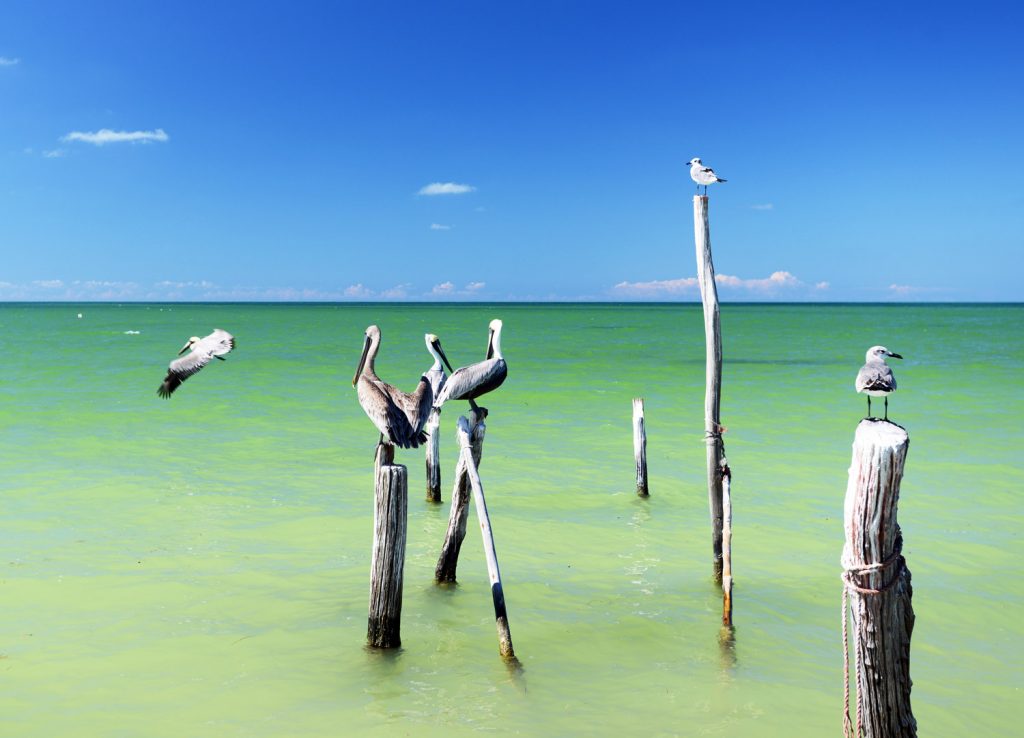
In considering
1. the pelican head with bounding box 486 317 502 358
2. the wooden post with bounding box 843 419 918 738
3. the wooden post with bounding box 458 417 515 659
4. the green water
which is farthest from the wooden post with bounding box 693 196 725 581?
the wooden post with bounding box 843 419 918 738

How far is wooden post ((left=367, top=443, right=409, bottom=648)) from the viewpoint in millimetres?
6176

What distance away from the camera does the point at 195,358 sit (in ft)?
31.2

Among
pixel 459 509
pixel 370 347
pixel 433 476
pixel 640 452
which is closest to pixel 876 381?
pixel 459 509

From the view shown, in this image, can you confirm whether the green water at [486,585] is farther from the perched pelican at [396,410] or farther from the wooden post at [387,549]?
the perched pelican at [396,410]

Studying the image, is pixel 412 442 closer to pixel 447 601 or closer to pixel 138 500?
pixel 447 601

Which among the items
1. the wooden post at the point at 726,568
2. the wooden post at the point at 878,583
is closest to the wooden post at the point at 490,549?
the wooden post at the point at 726,568

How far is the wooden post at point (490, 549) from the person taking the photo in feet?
20.7

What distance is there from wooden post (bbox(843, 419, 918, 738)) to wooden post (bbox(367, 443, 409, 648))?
3053mm

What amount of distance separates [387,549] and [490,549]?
0.71 metres

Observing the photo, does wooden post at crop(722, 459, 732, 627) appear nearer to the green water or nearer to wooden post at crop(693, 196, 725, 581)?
the green water

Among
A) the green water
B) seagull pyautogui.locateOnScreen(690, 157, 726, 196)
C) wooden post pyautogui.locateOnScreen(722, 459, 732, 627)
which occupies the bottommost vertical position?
the green water

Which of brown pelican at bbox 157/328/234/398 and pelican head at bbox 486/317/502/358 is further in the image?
brown pelican at bbox 157/328/234/398

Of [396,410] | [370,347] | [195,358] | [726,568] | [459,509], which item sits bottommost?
[726,568]

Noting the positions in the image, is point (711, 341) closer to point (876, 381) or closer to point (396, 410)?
point (876, 381)
